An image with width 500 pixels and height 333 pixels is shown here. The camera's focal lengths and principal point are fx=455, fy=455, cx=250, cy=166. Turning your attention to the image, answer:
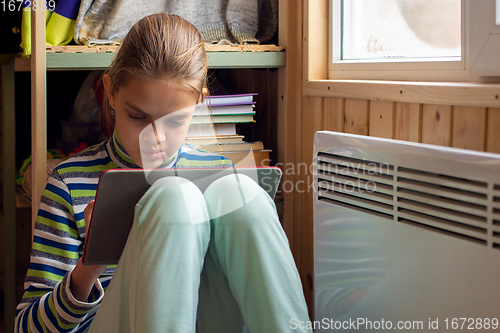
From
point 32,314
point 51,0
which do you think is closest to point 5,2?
point 51,0

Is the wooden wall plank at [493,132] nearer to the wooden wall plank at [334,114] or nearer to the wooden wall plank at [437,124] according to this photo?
the wooden wall plank at [437,124]

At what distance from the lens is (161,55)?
0.87m

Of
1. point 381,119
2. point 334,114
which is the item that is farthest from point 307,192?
point 381,119

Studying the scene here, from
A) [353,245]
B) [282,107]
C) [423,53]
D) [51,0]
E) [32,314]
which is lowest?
[32,314]

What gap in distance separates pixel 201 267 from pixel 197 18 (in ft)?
2.75

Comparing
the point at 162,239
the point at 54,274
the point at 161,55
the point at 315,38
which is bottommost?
the point at 54,274

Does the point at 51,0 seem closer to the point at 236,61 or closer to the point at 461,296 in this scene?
the point at 236,61

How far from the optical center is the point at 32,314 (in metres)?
0.82

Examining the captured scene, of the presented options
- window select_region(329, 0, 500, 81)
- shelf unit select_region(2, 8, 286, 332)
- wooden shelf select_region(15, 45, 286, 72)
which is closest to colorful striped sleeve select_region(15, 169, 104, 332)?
shelf unit select_region(2, 8, 286, 332)

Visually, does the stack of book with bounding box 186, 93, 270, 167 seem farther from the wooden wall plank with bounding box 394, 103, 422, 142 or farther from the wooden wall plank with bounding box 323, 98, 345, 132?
the wooden wall plank with bounding box 394, 103, 422, 142

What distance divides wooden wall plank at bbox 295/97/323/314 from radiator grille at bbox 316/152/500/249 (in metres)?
0.30

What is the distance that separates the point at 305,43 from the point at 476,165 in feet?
2.34

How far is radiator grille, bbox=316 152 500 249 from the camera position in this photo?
0.66 m

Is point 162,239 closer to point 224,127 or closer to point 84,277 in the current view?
point 84,277
